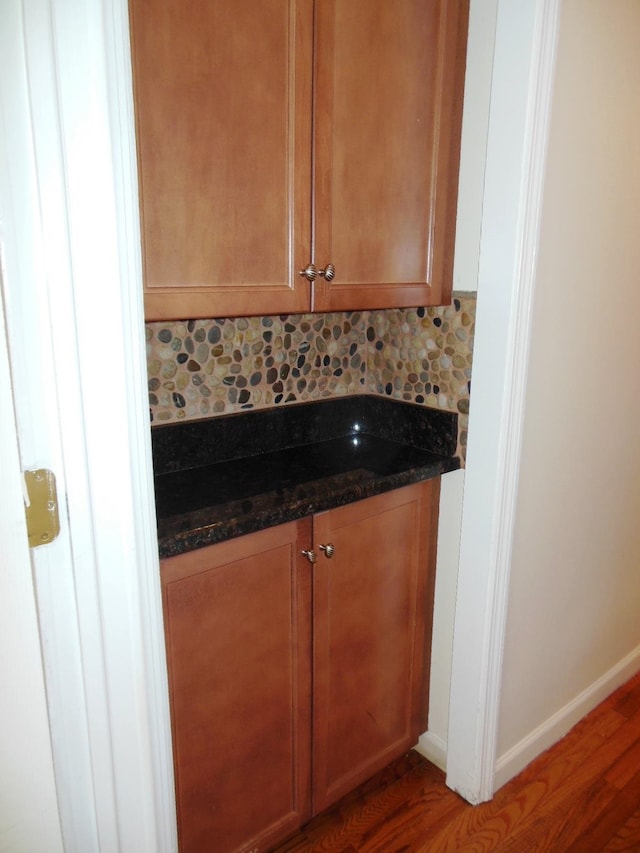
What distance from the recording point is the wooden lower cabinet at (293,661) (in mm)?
1221

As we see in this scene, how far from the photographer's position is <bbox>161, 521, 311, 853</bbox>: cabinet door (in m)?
1.19

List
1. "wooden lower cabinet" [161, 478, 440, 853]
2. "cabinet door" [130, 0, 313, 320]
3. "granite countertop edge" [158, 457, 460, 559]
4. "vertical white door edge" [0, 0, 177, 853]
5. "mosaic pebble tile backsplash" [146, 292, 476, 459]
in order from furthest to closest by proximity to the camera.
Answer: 1. "mosaic pebble tile backsplash" [146, 292, 476, 459]
2. "wooden lower cabinet" [161, 478, 440, 853]
3. "granite countertop edge" [158, 457, 460, 559]
4. "cabinet door" [130, 0, 313, 320]
5. "vertical white door edge" [0, 0, 177, 853]

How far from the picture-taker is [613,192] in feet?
5.07

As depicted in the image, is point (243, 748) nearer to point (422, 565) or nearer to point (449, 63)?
point (422, 565)

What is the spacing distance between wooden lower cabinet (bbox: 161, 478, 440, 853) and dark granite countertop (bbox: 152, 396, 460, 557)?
5 cm

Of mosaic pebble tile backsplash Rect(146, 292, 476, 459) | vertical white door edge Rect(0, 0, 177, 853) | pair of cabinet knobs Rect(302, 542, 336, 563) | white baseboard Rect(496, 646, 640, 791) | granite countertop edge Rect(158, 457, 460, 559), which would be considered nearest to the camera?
vertical white door edge Rect(0, 0, 177, 853)

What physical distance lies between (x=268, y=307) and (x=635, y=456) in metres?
1.35

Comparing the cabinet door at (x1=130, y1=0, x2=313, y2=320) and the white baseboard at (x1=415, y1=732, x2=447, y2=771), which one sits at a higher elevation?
the cabinet door at (x1=130, y1=0, x2=313, y2=320)

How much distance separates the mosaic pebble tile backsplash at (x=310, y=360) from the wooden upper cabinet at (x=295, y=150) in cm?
16

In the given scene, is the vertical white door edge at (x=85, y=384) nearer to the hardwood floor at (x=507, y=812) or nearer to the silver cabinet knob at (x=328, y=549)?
the silver cabinet knob at (x=328, y=549)

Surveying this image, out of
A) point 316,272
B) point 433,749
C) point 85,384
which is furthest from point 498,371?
point 433,749

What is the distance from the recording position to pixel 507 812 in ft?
5.39

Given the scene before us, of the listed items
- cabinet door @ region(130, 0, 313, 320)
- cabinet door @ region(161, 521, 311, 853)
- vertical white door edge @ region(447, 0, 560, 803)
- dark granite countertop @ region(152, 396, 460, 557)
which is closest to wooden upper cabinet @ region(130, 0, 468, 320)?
cabinet door @ region(130, 0, 313, 320)

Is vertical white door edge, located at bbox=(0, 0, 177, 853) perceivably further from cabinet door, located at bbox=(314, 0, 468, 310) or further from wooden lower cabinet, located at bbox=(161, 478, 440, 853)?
cabinet door, located at bbox=(314, 0, 468, 310)
